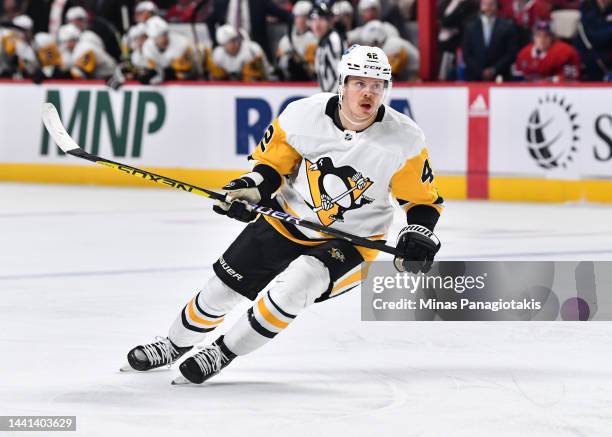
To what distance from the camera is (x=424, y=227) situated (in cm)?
456

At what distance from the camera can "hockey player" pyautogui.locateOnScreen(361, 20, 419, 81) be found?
11211mm

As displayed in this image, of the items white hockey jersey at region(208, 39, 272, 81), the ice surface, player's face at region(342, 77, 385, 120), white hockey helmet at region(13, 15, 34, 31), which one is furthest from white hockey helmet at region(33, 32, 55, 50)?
player's face at region(342, 77, 385, 120)

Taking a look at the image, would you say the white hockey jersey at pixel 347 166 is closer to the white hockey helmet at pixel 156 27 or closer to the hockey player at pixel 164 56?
the hockey player at pixel 164 56

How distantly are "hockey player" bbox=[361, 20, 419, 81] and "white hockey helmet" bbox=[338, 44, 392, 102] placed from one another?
21.7 feet

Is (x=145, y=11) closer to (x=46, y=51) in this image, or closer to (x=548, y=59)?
(x=46, y=51)

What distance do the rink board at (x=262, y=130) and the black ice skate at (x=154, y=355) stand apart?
6.19 meters

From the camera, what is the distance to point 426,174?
4598 mm

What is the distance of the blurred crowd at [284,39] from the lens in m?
10.8

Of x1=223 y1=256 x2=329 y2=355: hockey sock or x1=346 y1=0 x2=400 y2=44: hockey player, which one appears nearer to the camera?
x1=223 y1=256 x2=329 y2=355: hockey sock

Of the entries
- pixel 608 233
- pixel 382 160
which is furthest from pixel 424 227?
pixel 608 233

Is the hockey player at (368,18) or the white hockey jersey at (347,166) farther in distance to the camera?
the hockey player at (368,18)

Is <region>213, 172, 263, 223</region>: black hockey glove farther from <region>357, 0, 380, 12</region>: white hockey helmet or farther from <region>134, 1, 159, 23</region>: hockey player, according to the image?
<region>134, 1, 159, 23</region>: hockey player

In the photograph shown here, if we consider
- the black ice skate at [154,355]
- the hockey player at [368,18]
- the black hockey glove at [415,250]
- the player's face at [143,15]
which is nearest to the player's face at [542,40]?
the hockey player at [368,18]

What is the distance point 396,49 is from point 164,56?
2.19 m
